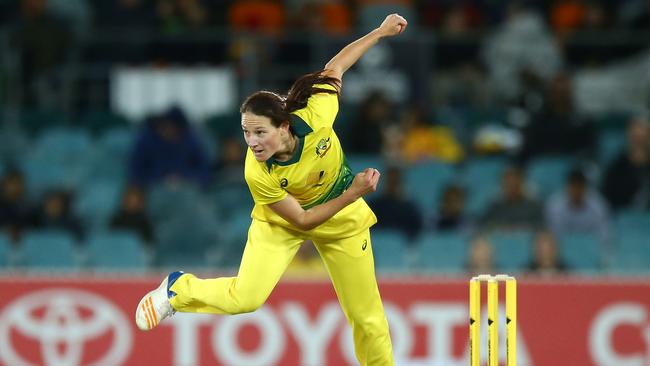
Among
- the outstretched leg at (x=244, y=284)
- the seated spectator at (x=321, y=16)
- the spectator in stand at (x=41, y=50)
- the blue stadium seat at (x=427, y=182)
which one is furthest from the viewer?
the seated spectator at (x=321, y=16)

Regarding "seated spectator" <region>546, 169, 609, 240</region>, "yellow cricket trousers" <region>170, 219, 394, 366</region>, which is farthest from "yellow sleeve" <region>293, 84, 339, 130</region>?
"seated spectator" <region>546, 169, 609, 240</region>

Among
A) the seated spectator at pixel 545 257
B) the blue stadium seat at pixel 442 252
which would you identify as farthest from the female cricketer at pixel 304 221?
the blue stadium seat at pixel 442 252

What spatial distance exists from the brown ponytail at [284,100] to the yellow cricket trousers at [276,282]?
0.68 meters

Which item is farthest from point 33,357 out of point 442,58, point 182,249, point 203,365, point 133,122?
point 442,58

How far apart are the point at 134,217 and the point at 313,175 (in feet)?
15.6

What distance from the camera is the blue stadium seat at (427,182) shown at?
39.4ft

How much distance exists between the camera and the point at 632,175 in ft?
39.1

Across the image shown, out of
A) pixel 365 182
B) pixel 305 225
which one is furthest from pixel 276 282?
pixel 365 182

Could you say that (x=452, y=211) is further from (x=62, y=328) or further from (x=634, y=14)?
(x=634, y=14)

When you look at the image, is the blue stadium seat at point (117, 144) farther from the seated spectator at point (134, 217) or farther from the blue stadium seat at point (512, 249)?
the blue stadium seat at point (512, 249)

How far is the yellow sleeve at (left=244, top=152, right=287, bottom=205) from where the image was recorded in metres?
6.88

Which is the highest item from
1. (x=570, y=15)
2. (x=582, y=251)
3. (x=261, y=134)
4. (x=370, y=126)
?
(x=570, y=15)

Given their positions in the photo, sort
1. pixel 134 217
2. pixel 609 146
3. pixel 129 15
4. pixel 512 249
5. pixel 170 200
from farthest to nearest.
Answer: pixel 129 15
pixel 609 146
pixel 170 200
pixel 134 217
pixel 512 249

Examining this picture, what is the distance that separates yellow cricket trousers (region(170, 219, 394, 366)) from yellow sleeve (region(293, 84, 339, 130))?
23.9 inches
